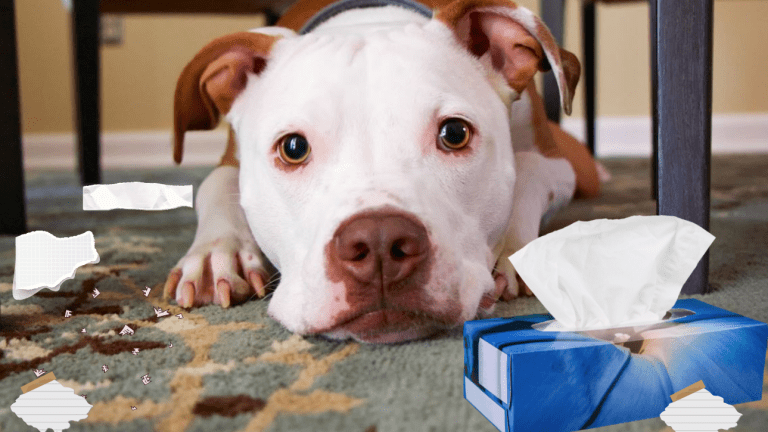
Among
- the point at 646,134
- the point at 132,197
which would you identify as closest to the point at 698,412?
the point at 132,197

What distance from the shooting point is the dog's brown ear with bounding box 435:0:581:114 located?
1057 millimetres

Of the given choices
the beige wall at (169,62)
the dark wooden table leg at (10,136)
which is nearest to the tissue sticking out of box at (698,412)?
the dark wooden table leg at (10,136)

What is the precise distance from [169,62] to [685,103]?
3.68m

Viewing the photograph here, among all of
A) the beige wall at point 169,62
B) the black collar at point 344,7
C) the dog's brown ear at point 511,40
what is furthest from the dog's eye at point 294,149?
the beige wall at point 169,62

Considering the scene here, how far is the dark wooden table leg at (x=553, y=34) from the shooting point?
2.47m

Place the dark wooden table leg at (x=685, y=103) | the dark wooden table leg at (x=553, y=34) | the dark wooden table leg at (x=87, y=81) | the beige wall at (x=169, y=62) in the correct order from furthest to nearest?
the beige wall at (x=169, y=62) < the dark wooden table leg at (x=87, y=81) < the dark wooden table leg at (x=553, y=34) < the dark wooden table leg at (x=685, y=103)

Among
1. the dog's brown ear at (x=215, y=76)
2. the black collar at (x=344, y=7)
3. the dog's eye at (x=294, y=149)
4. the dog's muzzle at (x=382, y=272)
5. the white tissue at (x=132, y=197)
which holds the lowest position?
the dog's muzzle at (x=382, y=272)

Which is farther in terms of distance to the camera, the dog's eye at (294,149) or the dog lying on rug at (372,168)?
the dog's eye at (294,149)

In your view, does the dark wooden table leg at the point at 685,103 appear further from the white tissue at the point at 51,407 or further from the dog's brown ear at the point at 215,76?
the white tissue at the point at 51,407

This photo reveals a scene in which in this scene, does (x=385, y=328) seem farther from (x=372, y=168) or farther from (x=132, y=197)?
(x=132, y=197)

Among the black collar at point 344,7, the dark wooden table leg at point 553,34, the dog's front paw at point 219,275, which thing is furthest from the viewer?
the dark wooden table leg at point 553,34

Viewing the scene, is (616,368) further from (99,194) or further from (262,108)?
(262,108)

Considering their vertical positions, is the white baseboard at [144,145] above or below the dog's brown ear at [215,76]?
below

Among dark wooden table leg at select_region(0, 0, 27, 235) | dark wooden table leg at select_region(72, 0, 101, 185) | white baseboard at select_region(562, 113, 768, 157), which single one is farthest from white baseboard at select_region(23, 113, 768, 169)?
dark wooden table leg at select_region(0, 0, 27, 235)
